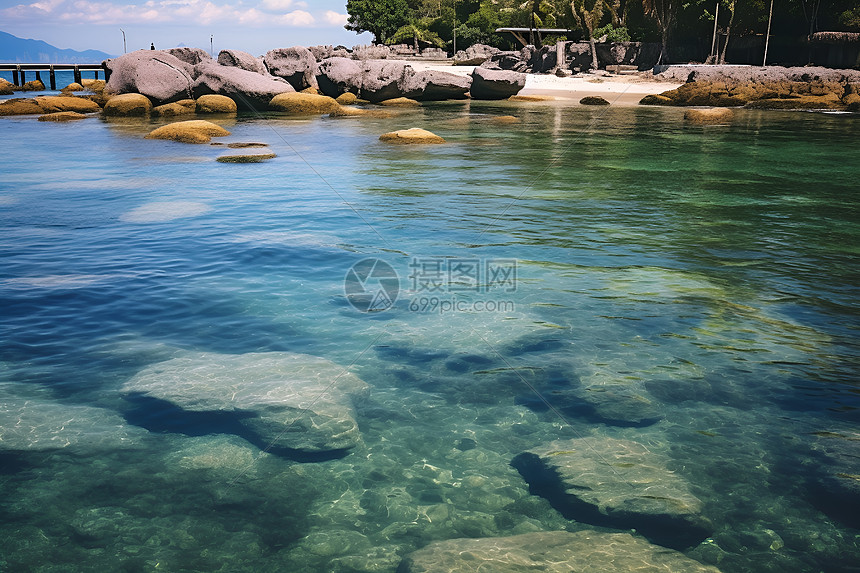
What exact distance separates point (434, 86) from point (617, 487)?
1334 inches

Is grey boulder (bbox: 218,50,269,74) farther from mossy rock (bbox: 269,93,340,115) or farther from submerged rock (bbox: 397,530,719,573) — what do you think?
submerged rock (bbox: 397,530,719,573)

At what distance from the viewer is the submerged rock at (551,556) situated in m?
3.30

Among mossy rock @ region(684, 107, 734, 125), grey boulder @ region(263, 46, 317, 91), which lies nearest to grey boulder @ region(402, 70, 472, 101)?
grey boulder @ region(263, 46, 317, 91)

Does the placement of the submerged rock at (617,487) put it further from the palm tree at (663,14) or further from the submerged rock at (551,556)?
the palm tree at (663,14)

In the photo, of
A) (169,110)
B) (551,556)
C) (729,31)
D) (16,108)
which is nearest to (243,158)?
(169,110)

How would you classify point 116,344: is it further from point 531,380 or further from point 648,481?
point 648,481

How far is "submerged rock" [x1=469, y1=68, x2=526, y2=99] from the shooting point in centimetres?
3678

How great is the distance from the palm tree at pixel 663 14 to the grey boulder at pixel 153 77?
32.3 m

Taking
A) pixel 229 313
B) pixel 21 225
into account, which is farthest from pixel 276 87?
pixel 229 313

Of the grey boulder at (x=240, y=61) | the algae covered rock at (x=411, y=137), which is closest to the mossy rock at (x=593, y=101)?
A: the grey boulder at (x=240, y=61)

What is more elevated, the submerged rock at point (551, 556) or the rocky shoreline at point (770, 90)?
the rocky shoreline at point (770, 90)

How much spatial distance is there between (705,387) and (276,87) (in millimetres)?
28890

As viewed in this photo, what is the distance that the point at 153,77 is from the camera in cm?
2856

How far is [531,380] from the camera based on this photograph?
5320mm
